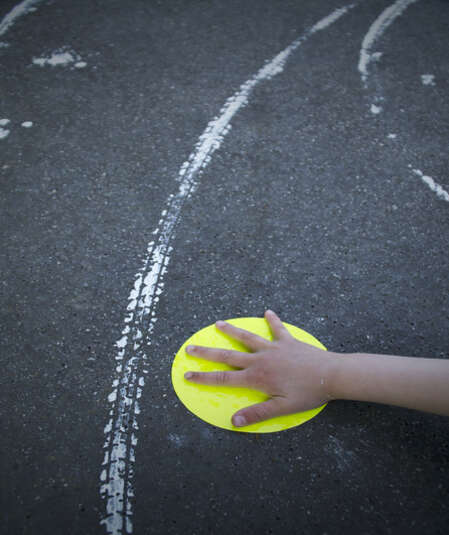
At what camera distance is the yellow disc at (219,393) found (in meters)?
1.70

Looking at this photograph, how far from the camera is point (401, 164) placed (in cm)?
267

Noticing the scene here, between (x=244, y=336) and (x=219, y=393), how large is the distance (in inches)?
9.2

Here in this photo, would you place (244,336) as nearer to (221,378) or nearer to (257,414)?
(221,378)

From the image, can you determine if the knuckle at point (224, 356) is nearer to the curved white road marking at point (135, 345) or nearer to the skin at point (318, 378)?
the skin at point (318, 378)

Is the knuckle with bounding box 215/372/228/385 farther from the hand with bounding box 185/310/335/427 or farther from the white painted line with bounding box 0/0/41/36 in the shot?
the white painted line with bounding box 0/0/41/36

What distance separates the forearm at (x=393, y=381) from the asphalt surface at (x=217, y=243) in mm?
171

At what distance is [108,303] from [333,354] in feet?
3.21

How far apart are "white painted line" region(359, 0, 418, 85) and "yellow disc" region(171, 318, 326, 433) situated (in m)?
2.24

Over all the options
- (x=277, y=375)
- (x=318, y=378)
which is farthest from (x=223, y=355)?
(x=318, y=378)

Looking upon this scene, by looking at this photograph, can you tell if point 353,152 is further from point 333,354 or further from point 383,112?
point 333,354

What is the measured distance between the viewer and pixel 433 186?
2.54m

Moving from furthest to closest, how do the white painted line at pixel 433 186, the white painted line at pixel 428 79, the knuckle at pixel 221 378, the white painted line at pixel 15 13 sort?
the white painted line at pixel 15 13 < the white painted line at pixel 428 79 < the white painted line at pixel 433 186 < the knuckle at pixel 221 378

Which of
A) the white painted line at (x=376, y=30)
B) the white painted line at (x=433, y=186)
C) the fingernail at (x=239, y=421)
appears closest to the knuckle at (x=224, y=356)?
the fingernail at (x=239, y=421)

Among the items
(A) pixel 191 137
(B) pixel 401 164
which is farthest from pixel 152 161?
(B) pixel 401 164
